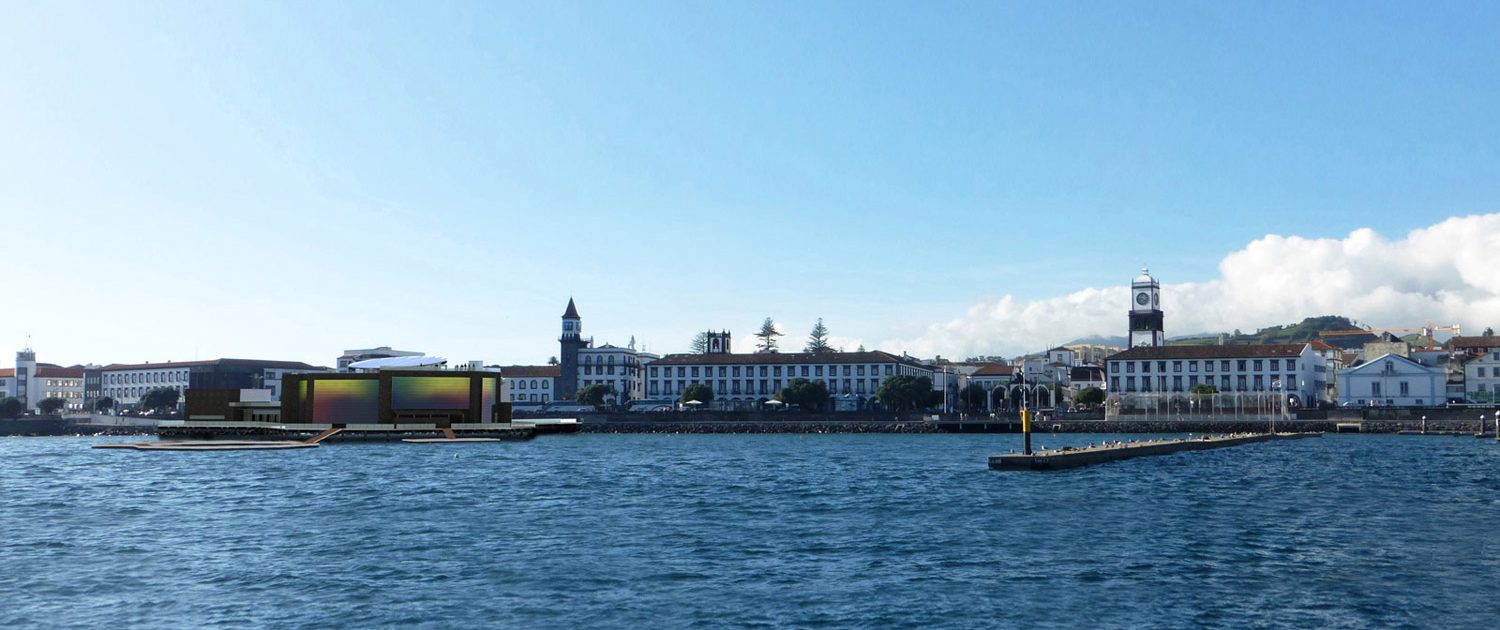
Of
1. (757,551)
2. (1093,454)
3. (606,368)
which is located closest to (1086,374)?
(606,368)

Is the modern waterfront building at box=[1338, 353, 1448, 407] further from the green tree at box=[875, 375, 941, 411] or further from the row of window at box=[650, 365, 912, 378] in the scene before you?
the row of window at box=[650, 365, 912, 378]

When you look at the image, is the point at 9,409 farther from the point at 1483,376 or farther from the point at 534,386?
the point at 1483,376

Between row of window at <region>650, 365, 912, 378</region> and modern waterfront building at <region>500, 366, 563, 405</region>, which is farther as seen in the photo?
modern waterfront building at <region>500, 366, 563, 405</region>

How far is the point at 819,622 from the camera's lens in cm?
1983

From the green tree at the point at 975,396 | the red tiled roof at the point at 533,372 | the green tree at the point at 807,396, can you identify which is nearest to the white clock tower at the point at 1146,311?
the green tree at the point at 975,396

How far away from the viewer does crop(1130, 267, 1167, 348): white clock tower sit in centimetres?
18638

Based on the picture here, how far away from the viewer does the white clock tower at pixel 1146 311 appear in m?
186

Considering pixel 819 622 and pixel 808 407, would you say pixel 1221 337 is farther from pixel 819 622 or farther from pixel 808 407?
pixel 819 622

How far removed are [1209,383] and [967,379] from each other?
48647mm

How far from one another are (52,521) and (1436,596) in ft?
116

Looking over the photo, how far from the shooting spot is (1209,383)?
14750 cm

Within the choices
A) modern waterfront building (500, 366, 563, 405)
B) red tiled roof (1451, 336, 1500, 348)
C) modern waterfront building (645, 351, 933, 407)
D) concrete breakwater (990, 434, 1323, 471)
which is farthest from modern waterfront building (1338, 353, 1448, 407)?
modern waterfront building (500, 366, 563, 405)

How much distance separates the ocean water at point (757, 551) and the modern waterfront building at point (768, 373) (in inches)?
4556

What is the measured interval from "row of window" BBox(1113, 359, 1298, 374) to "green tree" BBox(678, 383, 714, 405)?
54.0 meters
